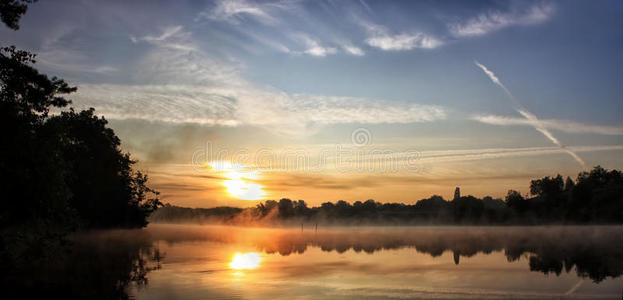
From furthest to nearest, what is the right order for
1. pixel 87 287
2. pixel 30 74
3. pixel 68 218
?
pixel 68 218 < pixel 30 74 < pixel 87 287

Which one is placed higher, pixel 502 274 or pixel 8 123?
pixel 8 123

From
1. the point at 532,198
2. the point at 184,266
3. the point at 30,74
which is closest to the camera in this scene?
the point at 30,74

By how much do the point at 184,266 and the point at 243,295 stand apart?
13.8 m

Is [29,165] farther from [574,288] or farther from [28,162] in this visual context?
[574,288]

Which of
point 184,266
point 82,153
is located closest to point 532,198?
point 82,153

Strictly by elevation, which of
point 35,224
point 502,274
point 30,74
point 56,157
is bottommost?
point 502,274

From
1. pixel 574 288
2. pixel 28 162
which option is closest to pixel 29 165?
pixel 28 162

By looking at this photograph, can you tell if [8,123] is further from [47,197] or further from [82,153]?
[82,153]

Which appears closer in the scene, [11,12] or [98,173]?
[11,12]

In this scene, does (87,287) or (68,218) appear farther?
(68,218)

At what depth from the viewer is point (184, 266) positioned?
114ft

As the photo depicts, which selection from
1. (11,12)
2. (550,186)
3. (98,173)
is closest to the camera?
(11,12)

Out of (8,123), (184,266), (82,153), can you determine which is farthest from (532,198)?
(8,123)

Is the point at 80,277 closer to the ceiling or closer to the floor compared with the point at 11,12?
closer to the floor
